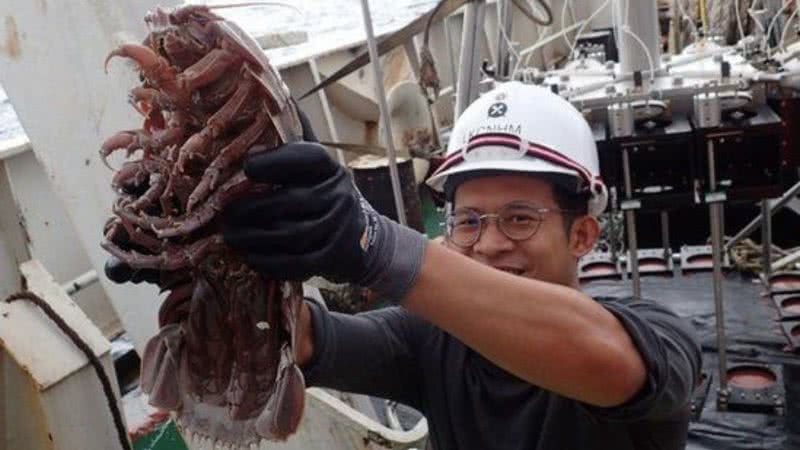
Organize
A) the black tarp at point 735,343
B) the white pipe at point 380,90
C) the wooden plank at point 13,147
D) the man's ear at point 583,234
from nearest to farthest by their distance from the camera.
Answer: the man's ear at point 583,234
the white pipe at point 380,90
the black tarp at point 735,343
the wooden plank at point 13,147

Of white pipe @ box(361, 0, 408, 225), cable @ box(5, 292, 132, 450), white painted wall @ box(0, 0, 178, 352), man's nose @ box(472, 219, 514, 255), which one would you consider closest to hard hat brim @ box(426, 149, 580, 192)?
man's nose @ box(472, 219, 514, 255)

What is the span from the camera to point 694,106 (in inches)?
134

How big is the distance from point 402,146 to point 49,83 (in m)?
4.61

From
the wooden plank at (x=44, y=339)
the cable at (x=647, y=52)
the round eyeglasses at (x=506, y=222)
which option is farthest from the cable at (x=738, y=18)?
the wooden plank at (x=44, y=339)

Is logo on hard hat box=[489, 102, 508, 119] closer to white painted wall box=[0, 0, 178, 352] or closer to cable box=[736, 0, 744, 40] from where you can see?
white painted wall box=[0, 0, 178, 352]

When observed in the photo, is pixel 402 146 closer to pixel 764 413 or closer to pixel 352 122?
pixel 352 122

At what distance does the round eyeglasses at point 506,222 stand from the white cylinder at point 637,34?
7.05 feet

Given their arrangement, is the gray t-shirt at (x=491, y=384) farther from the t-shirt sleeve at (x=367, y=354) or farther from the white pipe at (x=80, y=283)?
the white pipe at (x=80, y=283)

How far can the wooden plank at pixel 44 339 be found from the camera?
2.34 m

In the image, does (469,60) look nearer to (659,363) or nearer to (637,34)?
(637,34)

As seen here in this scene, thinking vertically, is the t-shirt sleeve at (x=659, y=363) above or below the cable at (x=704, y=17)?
above

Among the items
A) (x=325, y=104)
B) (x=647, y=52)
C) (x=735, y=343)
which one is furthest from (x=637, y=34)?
(x=325, y=104)

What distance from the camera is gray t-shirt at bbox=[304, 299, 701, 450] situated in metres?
1.54

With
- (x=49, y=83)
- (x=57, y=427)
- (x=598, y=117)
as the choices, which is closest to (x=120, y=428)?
(x=57, y=427)
